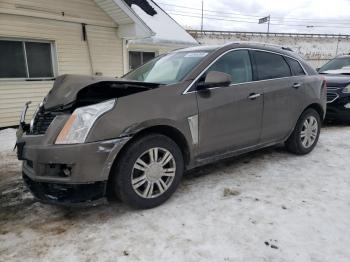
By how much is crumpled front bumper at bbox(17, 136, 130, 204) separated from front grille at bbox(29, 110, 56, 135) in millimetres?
179

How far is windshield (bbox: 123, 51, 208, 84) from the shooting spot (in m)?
3.65

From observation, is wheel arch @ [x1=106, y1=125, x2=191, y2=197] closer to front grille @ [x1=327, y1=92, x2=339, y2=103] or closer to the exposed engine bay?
the exposed engine bay

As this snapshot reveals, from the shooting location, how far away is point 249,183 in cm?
391

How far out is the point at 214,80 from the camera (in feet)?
11.3

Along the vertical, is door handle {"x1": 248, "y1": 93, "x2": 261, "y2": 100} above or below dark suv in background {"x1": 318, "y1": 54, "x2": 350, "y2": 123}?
above

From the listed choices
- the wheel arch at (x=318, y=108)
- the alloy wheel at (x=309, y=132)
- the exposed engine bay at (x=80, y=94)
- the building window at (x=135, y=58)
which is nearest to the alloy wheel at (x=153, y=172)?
the exposed engine bay at (x=80, y=94)

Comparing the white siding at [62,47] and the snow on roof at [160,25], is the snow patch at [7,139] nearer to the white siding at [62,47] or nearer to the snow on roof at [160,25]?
the white siding at [62,47]

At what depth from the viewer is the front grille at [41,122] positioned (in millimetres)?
3064

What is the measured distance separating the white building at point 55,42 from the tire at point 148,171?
259 inches

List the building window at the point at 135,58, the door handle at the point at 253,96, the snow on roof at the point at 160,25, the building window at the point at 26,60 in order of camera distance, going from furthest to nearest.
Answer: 1. the building window at the point at 135,58
2. the snow on roof at the point at 160,25
3. the building window at the point at 26,60
4. the door handle at the point at 253,96

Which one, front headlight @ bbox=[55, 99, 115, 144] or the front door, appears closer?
front headlight @ bbox=[55, 99, 115, 144]

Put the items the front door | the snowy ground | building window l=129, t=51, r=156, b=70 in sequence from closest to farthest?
the snowy ground, the front door, building window l=129, t=51, r=156, b=70

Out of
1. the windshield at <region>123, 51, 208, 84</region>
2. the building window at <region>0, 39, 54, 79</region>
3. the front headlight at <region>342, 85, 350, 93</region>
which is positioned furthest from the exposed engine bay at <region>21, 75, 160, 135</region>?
the building window at <region>0, 39, 54, 79</region>

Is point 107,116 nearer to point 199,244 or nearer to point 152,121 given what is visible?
point 152,121
